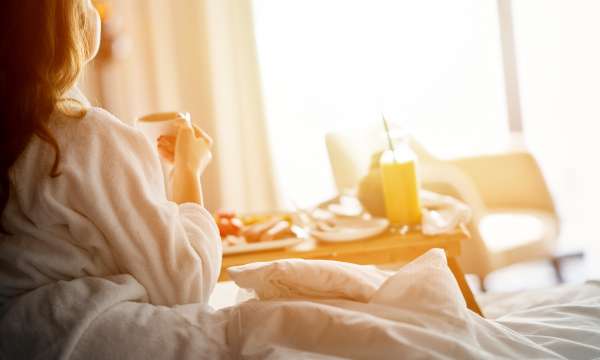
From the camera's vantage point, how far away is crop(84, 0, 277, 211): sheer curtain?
3430mm

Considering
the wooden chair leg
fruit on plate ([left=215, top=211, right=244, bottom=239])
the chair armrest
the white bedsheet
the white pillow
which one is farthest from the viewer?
the chair armrest

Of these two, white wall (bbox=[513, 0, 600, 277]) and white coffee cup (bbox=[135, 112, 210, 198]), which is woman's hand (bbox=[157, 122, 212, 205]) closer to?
white coffee cup (bbox=[135, 112, 210, 198])

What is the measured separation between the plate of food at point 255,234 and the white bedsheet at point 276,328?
0.56 m

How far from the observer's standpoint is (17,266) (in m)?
0.91

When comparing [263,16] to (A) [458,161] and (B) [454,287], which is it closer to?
(A) [458,161]

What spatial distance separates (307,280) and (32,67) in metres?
0.50

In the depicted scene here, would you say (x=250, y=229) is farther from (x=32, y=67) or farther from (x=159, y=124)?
(x=32, y=67)

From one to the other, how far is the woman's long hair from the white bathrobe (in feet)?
0.05

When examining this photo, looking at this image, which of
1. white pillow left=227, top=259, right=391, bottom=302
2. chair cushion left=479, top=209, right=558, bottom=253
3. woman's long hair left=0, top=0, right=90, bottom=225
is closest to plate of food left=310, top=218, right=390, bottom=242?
white pillow left=227, top=259, right=391, bottom=302

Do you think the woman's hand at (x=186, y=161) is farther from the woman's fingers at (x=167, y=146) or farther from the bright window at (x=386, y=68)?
the bright window at (x=386, y=68)

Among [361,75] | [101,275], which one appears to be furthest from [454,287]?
[361,75]

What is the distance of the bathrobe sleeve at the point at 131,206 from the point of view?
907mm

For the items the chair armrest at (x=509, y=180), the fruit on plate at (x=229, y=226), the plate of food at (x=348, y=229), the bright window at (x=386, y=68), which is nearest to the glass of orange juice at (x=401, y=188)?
the plate of food at (x=348, y=229)

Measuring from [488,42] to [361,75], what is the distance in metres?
0.66
